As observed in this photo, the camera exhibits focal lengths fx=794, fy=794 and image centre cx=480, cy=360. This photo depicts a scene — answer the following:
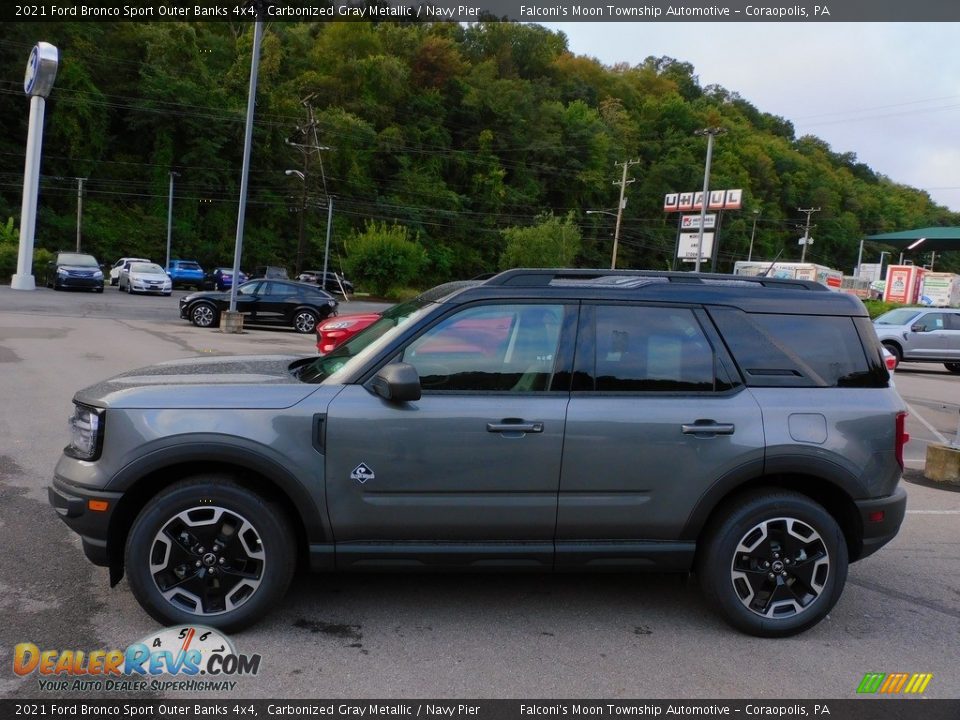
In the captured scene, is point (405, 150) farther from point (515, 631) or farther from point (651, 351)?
point (515, 631)

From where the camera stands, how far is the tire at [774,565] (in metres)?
4.08

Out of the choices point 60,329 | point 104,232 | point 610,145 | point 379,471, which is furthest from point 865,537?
point 610,145

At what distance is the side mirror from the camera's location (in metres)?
3.74

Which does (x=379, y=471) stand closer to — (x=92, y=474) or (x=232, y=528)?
(x=232, y=528)

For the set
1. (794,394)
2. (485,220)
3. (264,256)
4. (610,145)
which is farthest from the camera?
(610,145)

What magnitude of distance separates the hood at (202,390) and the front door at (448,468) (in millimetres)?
307

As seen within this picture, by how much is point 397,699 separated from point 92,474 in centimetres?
181

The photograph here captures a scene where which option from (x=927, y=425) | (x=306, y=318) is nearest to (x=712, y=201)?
(x=306, y=318)

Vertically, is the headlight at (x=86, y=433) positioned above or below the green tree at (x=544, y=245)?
below

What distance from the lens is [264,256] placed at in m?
66.6

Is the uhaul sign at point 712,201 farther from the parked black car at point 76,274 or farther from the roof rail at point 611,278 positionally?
the roof rail at point 611,278

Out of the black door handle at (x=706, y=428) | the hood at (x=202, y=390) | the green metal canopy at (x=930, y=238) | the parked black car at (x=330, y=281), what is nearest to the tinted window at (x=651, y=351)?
the black door handle at (x=706, y=428)

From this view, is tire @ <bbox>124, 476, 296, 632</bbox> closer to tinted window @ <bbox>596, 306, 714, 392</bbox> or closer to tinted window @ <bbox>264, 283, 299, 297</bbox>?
tinted window @ <bbox>596, 306, 714, 392</bbox>

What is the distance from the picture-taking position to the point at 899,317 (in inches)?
878
